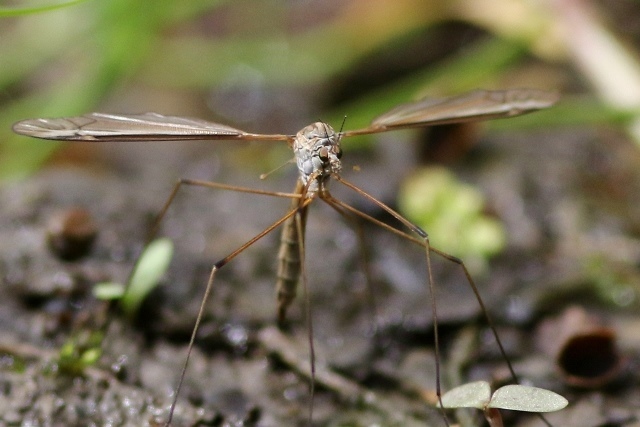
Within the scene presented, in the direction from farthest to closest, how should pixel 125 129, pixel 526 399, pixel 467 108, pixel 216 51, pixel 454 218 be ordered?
1. pixel 216 51
2. pixel 454 218
3. pixel 467 108
4. pixel 125 129
5. pixel 526 399

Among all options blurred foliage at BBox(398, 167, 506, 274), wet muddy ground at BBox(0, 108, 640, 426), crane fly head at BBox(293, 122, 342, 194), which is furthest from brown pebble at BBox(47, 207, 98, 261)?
blurred foliage at BBox(398, 167, 506, 274)

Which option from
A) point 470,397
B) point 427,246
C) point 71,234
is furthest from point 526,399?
point 71,234

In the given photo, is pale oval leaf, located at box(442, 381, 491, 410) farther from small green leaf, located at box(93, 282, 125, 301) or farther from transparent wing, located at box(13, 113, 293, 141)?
small green leaf, located at box(93, 282, 125, 301)

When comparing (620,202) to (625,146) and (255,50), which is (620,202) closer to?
(625,146)

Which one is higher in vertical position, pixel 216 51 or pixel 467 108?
pixel 216 51

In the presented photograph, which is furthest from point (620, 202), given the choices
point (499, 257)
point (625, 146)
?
point (499, 257)

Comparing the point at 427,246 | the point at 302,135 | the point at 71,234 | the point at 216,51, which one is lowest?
the point at 427,246

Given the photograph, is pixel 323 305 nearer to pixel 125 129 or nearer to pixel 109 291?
pixel 109 291
